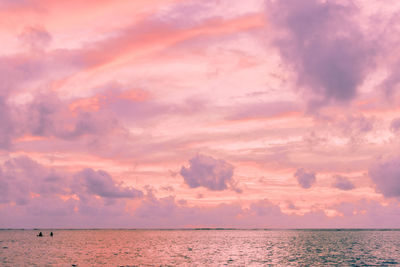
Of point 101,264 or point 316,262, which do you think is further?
point 316,262

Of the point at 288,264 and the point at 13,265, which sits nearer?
the point at 13,265

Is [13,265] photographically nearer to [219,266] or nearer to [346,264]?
A: [219,266]

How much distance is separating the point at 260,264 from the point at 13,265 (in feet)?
180

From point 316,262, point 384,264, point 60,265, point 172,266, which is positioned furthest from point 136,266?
point 384,264

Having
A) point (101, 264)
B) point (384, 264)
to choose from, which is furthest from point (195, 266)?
point (384, 264)

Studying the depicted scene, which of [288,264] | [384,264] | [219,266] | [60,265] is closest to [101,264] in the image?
[60,265]

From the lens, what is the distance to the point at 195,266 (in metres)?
85.6

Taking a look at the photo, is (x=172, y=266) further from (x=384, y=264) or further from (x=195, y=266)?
(x=384, y=264)

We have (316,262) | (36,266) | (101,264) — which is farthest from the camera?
(316,262)

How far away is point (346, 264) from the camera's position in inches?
3580

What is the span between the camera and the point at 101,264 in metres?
87.4

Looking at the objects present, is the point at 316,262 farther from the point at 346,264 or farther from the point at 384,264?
the point at 384,264

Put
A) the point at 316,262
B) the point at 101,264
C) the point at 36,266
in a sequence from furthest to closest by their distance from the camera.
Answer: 1. the point at 316,262
2. the point at 101,264
3. the point at 36,266

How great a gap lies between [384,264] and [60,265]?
73775 mm
